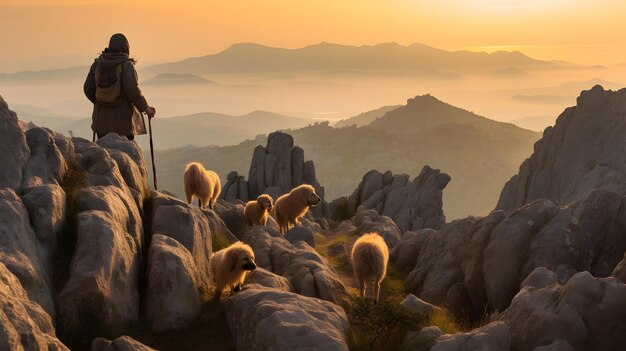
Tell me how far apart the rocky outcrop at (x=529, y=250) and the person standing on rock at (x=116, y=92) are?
50.9 feet

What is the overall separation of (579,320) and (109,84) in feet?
63.6

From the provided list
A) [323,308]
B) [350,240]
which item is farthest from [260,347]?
[350,240]

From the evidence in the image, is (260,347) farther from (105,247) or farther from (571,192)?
(571,192)

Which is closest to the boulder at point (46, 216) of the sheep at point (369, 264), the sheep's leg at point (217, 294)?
the sheep's leg at point (217, 294)

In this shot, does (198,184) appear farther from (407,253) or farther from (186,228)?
(407,253)

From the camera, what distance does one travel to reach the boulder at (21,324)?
9.04 meters

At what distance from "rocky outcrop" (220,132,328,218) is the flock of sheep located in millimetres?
44275

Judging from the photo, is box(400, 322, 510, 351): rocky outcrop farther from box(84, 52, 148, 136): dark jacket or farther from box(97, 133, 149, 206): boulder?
box(84, 52, 148, 136): dark jacket

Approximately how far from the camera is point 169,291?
15648 mm

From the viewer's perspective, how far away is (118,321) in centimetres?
1416

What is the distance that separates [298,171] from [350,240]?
46.0 meters

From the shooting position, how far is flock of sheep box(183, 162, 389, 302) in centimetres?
1742

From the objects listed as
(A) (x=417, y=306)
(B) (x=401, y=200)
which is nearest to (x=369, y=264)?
(A) (x=417, y=306)

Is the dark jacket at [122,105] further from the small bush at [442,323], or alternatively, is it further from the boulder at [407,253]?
the boulder at [407,253]
